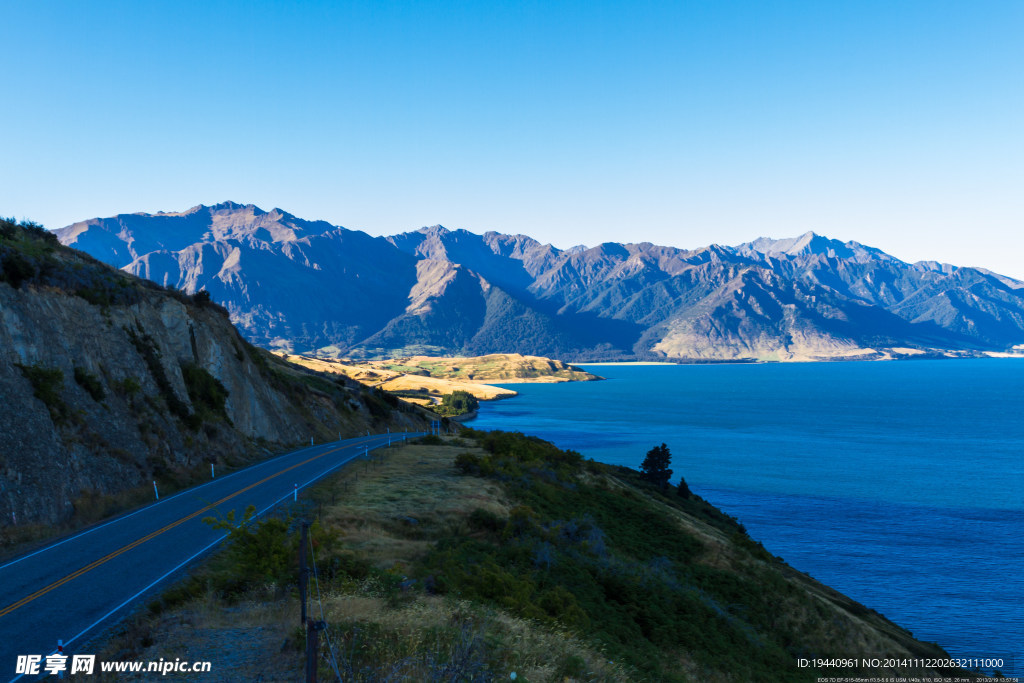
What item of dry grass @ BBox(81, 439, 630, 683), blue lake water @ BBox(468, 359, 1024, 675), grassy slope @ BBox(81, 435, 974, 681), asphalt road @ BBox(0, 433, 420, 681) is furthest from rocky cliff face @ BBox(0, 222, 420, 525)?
blue lake water @ BBox(468, 359, 1024, 675)

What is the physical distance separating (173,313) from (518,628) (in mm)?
43936

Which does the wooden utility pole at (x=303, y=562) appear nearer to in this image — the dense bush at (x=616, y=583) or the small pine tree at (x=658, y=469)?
the dense bush at (x=616, y=583)

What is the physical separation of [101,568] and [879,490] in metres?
82.9

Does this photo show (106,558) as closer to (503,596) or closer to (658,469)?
(503,596)

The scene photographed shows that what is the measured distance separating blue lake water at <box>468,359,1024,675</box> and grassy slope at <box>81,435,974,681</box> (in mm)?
6868

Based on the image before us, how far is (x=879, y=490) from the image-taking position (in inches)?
3019

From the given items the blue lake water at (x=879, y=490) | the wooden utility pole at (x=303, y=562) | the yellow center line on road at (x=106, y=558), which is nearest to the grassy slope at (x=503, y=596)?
the wooden utility pole at (x=303, y=562)

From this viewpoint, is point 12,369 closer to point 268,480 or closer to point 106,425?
point 106,425

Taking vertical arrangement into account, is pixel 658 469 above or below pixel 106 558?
below

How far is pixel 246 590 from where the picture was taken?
15961mm

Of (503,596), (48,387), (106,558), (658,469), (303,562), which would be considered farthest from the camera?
(658,469)

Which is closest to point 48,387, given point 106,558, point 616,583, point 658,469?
point 106,558

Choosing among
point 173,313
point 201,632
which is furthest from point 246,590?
point 173,313

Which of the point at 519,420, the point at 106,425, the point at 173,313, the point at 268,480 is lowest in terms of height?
the point at 519,420
